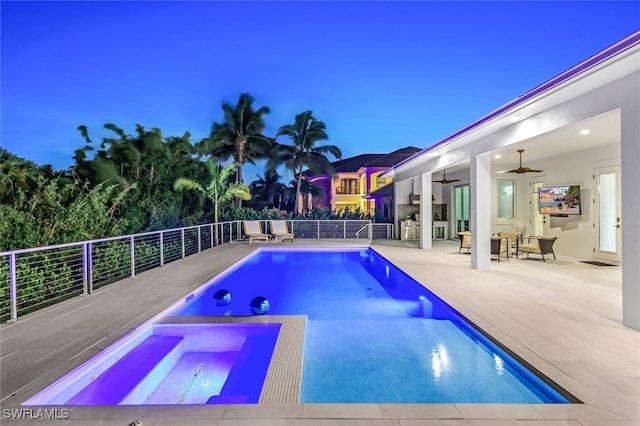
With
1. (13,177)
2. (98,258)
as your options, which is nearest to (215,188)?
(13,177)

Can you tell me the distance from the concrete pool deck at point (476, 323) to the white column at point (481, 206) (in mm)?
478

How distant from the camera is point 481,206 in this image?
7.79 m

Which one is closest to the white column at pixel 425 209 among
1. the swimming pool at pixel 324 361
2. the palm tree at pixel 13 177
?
the swimming pool at pixel 324 361

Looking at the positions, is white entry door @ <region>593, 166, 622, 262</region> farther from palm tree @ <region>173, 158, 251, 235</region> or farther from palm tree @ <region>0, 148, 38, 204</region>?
palm tree @ <region>0, 148, 38, 204</region>

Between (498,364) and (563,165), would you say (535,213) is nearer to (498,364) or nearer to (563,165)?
(563,165)

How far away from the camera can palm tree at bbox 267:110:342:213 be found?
22328 mm

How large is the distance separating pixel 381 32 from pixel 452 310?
1827 centimetres

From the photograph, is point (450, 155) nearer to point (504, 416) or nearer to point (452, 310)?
point (452, 310)

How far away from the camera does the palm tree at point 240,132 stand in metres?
21.7

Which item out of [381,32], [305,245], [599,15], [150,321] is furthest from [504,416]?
[381,32]

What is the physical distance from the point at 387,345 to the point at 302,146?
1913 centimetres

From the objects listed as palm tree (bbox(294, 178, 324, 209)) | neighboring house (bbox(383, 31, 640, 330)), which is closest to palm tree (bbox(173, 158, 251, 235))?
neighboring house (bbox(383, 31, 640, 330))

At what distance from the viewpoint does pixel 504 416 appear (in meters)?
2.44

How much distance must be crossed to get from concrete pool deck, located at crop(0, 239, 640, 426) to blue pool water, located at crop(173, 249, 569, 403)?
0.23 meters
